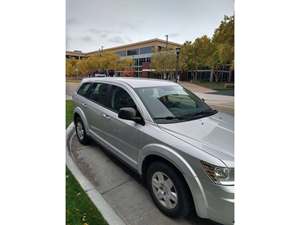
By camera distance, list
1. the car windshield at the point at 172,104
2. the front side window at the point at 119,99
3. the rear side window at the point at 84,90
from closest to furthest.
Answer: the car windshield at the point at 172,104 → the front side window at the point at 119,99 → the rear side window at the point at 84,90

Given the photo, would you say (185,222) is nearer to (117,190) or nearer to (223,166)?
(223,166)

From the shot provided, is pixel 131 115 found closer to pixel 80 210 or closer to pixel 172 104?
pixel 172 104

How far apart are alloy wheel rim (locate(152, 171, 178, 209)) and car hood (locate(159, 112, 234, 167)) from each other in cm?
33

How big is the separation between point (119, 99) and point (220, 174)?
47.7 inches

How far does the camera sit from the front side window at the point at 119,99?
1932mm

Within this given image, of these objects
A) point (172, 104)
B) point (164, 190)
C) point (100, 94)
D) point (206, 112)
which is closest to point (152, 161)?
point (164, 190)

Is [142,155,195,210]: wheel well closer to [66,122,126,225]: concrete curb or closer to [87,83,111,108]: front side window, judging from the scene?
[66,122,126,225]: concrete curb

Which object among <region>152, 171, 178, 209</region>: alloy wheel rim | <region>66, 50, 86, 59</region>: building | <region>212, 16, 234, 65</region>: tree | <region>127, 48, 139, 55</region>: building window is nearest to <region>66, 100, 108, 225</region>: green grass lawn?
<region>66, 50, 86, 59</region>: building

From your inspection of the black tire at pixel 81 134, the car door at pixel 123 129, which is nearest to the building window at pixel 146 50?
the car door at pixel 123 129

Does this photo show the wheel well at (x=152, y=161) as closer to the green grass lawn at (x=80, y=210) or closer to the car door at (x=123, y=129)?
the car door at (x=123, y=129)

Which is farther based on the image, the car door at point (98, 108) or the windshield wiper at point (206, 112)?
the car door at point (98, 108)

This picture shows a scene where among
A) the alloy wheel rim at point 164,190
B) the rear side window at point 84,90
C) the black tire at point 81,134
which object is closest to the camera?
the alloy wheel rim at point 164,190

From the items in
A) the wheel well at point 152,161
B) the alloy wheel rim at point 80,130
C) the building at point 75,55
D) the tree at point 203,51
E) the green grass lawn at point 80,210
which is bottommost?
the green grass lawn at point 80,210

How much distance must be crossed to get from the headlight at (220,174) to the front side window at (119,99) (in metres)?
0.85
